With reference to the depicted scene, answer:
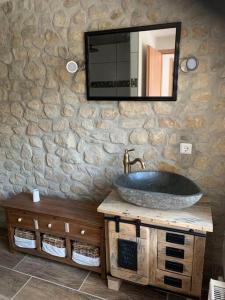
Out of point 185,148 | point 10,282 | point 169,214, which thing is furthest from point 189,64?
point 10,282

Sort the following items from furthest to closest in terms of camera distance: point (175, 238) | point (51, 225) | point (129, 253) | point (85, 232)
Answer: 1. point (51, 225)
2. point (85, 232)
3. point (129, 253)
4. point (175, 238)

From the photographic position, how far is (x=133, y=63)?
195 centimetres

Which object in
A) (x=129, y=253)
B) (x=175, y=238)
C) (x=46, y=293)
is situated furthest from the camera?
(x=46, y=293)

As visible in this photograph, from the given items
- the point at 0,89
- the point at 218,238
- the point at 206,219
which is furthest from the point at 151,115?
the point at 0,89

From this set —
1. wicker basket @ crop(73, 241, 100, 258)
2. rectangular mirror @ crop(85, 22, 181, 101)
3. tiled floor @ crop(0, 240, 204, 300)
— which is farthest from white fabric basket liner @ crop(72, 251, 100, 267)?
rectangular mirror @ crop(85, 22, 181, 101)

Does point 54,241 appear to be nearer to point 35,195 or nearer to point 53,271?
point 53,271

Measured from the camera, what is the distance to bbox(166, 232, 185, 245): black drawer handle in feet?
5.36

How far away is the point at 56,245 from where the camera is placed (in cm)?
216

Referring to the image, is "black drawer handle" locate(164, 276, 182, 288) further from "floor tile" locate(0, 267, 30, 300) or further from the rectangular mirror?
the rectangular mirror

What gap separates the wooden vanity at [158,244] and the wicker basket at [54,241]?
0.50 metres

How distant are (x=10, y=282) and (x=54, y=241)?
46cm

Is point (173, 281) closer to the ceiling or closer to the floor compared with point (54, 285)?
closer to the ceiling

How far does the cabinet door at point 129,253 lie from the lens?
1738 mm

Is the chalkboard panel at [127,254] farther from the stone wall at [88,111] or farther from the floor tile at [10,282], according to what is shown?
the floor tile at [10,282]
